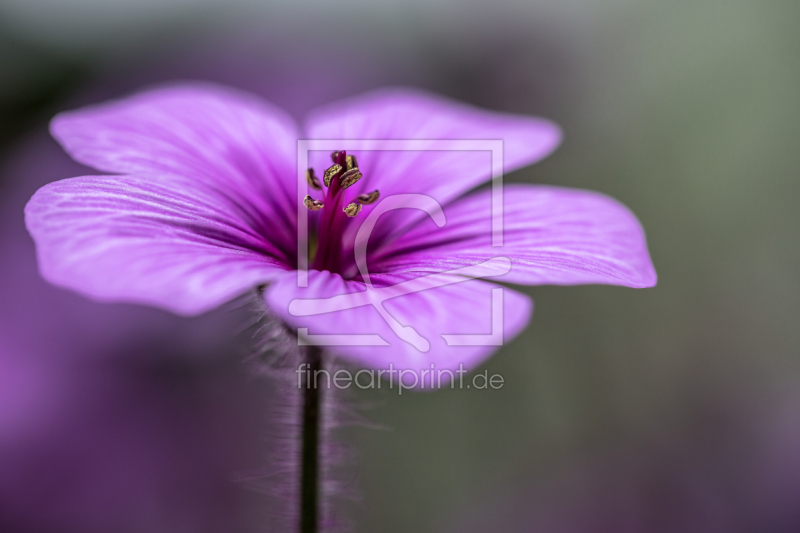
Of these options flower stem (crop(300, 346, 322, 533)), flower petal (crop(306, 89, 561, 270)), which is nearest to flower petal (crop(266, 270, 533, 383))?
flower stem (crop(300, 346, 322, 533))

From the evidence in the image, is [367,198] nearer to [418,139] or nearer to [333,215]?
[333,215]

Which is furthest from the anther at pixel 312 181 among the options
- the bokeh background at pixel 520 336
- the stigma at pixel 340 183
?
the bokeh background at pixel 520 336

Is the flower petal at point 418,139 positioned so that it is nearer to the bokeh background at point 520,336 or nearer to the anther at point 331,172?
the anther at point 331,172

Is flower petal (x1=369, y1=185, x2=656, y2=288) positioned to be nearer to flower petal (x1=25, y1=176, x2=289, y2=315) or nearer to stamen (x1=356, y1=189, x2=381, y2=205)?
stamen (x1=356, y1=189, x2=381, y2=205)

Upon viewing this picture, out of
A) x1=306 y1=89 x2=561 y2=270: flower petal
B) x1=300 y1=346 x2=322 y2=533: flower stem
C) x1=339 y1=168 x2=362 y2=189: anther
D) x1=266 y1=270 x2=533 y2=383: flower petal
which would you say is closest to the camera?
x1=266 y1=270 x2=533 y2=383: flower petal

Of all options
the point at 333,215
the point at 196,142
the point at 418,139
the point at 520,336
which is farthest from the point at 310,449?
the point at 520,336

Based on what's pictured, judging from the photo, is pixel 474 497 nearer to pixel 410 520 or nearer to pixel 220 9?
pixel 410 520
